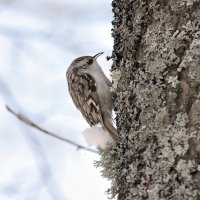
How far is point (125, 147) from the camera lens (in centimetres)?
140

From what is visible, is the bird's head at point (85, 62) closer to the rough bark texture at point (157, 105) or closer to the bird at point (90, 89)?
the bird at point (90, 89)

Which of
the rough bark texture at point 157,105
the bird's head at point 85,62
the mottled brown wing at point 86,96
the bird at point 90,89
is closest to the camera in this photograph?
→ the rough bark texture at point 157,105

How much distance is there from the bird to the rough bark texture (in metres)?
0.73

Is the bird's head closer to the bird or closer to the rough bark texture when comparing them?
the bird

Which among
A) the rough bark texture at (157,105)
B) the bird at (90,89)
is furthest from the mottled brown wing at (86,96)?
the rough bark texture at (157,105)

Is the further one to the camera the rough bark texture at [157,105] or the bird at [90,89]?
the bird at [90,89]

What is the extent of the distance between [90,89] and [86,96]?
0.13 ft

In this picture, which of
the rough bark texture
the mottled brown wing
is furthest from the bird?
the rough bark texture

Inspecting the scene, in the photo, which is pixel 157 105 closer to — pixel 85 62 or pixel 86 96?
pixel 86 96

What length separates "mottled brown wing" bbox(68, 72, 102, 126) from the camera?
249 centimetres

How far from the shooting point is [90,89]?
2.57m

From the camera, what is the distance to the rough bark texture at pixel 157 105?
4.01 feet

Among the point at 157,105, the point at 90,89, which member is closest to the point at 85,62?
the point at 90,89

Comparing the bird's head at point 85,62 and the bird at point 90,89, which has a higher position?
→ the bird's head at point 85,62
